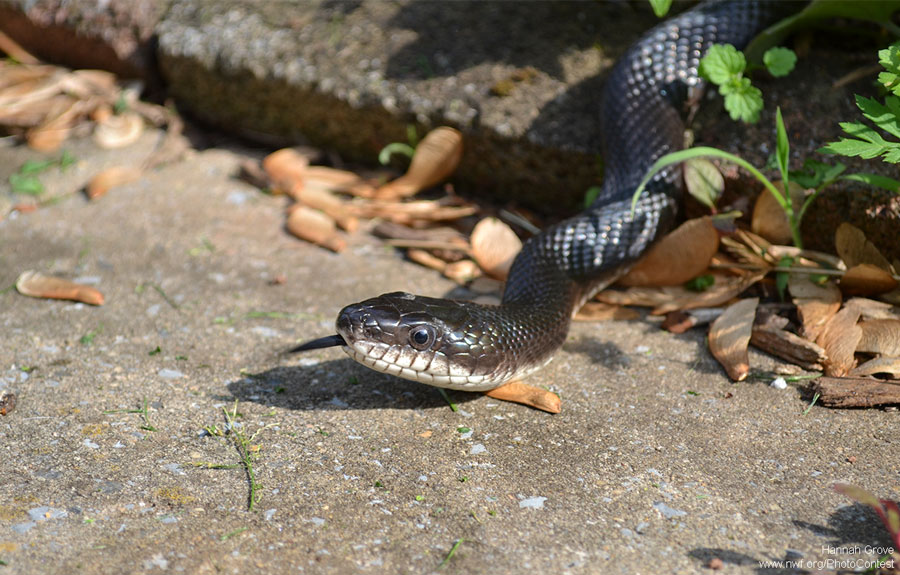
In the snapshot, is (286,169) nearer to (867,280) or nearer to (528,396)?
(528,396)

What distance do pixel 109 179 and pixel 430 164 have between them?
1.98 m

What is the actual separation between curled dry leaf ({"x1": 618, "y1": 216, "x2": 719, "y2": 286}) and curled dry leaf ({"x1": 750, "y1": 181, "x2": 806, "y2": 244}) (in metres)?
0.24

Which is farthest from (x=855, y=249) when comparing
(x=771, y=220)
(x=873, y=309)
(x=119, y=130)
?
(x=119, y=130)

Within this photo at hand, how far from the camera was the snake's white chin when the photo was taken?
Answer: 2922mm

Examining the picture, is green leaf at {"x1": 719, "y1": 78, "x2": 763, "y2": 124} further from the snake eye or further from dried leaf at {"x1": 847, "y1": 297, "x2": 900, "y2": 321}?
the snake eye

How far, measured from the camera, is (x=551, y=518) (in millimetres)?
2484

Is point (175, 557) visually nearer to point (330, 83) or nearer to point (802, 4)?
point (330, 83)

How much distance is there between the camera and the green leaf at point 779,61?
3.82 metres

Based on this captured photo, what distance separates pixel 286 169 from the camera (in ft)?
16.2

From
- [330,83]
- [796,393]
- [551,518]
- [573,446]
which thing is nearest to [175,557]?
[551,518]

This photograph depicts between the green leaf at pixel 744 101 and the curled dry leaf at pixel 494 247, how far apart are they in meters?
1.20

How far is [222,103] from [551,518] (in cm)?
398

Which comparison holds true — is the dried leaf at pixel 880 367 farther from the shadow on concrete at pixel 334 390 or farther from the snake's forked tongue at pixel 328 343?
the snake's forked tongue at pixel 328 343

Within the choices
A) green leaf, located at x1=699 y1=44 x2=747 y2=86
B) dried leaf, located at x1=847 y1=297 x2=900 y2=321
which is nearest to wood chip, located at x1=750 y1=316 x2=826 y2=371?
dried leaf, located at x1=847 y1=297 x2=900 y2=321
